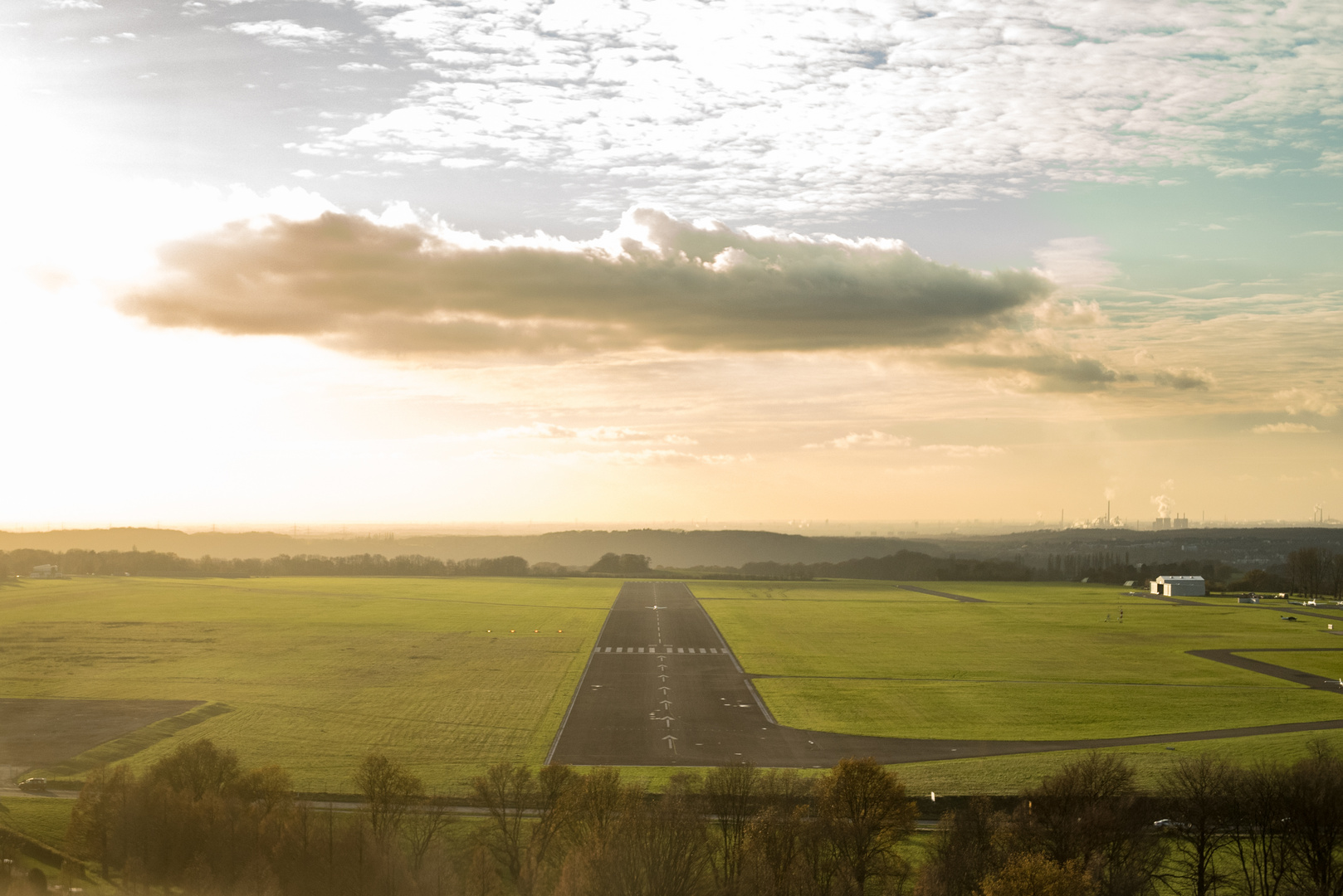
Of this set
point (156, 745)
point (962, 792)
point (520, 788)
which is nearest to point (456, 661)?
point (156, 745)

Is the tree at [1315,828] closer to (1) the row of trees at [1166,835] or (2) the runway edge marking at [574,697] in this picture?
(1) the row of trees at [1166,835]

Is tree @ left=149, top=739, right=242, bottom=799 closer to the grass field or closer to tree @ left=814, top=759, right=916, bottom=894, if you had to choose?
the grass field

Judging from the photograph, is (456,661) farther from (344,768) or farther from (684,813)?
(684,813)

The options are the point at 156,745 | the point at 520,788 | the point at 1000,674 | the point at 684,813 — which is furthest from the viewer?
the point at 1000,674

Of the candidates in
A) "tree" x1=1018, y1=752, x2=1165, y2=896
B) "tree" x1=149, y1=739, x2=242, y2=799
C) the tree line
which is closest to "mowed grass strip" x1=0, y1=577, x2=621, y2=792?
"tree" x1=149, y1=739, x2=242, y2=799

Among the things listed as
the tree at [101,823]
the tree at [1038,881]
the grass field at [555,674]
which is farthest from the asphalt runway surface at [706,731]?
the tree at [101,823]
